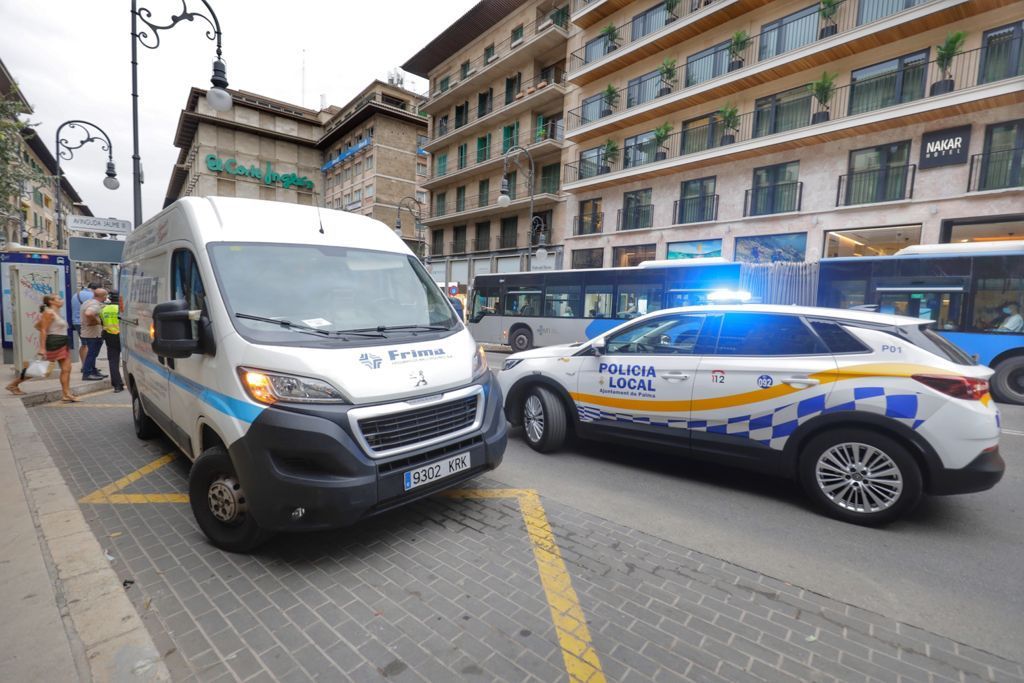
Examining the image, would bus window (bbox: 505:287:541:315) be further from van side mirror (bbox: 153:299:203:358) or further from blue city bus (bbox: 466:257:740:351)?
van side mirror (bbox: 153:299:203:358)

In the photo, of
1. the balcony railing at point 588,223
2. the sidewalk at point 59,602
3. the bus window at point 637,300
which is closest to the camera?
the sidewalk at point 59,602

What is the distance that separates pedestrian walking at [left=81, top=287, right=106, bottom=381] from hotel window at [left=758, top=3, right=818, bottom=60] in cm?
2277

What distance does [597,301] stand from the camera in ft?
49.7

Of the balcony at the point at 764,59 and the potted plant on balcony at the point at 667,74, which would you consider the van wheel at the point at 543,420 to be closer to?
the balcony at the point at 764,59

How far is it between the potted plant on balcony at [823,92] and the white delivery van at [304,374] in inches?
753

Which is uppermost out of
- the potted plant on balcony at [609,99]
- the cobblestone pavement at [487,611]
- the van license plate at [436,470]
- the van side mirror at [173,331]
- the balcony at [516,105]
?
the balcony at [516,105]

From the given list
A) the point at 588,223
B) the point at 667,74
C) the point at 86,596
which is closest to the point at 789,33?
the point at 667,74

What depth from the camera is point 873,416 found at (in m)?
3.54

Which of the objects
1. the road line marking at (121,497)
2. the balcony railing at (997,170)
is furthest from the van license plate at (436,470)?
the balcony railing at (997,170)

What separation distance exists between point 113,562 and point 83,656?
1.06 meters

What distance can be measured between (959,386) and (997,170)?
16717 millimetres

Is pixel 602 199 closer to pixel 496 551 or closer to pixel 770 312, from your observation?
pixel 770 312

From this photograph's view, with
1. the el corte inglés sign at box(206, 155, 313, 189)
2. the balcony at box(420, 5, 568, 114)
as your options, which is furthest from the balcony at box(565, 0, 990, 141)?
the el corte inglés sign at box(206, 155, 313, 189)

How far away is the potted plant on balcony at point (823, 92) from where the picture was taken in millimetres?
16844
